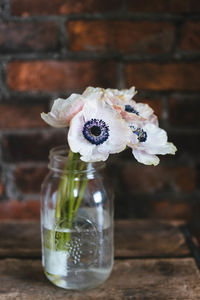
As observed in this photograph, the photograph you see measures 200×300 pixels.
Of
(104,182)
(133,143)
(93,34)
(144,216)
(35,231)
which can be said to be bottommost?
(144,216)

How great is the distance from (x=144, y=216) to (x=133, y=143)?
2.04 ft

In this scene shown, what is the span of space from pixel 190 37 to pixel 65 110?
578 millimetres

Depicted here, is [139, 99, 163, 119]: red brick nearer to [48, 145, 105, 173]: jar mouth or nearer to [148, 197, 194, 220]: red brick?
[148, 197, 194, 220]: red brick

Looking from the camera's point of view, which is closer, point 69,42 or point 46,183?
point 46,183

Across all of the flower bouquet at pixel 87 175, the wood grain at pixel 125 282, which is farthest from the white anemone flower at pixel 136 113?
the wood grain at pixel 125 282

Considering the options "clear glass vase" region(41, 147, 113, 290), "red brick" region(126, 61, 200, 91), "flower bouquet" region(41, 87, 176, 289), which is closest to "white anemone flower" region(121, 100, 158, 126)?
"flower bouquet" region(41, 87, 176, 289)

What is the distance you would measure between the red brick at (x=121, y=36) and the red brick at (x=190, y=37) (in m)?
0.03

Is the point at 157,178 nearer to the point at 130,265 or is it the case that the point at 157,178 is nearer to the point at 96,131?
the point at 130,265

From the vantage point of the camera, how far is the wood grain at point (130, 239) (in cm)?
80

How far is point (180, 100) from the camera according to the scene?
3.53 feet

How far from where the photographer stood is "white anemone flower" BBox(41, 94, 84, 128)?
22.7 inches

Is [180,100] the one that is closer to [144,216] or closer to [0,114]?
[144,216]

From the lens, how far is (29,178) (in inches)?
44.2

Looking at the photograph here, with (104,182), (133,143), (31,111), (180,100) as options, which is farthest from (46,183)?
(180,100)
